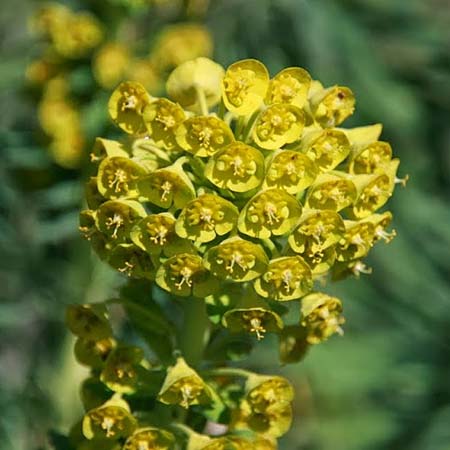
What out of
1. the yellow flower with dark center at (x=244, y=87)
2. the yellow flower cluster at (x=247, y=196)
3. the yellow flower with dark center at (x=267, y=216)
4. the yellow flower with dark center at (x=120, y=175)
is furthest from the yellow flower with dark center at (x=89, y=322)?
the yellow flower with dark center at (x=244, y=87)

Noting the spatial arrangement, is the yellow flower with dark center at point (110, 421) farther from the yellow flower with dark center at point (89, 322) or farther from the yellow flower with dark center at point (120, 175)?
the yellow flower with dark center at point (120, 175)

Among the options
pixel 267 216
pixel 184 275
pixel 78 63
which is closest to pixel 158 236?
pixel 184 275

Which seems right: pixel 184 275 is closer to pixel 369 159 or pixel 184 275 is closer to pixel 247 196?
pixel 247 196

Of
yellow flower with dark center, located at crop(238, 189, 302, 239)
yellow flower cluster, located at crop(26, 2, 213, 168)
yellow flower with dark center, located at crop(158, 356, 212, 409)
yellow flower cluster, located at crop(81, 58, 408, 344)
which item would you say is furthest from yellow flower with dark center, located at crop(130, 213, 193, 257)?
yellow flower cluster, located at crop(26, 2, 213, 168)

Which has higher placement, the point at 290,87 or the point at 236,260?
the point at 290,87

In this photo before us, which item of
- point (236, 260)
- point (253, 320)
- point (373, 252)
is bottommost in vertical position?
point (373, 252)

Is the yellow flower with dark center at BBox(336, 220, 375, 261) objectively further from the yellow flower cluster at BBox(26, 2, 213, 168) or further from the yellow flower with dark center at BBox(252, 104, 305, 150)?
the yellow flower cluster at BBox(26, 2, 213, 168)

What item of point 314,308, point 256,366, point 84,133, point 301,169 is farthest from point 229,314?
point 256,366
